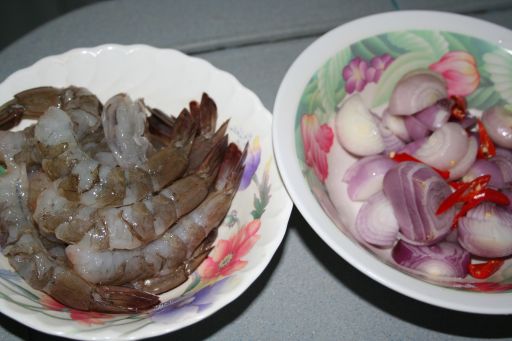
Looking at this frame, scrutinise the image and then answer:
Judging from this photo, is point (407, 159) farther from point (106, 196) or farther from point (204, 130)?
Result: point (106, 196)

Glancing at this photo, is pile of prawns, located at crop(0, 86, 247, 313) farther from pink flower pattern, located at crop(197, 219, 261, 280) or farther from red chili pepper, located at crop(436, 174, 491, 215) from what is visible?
red chili pepper, located at crop(436, 174, 491, 215)

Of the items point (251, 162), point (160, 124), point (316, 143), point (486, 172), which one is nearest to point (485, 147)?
point (486, 172)

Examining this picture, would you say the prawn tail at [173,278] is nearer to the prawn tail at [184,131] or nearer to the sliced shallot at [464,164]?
the prawn tail at [184,131]

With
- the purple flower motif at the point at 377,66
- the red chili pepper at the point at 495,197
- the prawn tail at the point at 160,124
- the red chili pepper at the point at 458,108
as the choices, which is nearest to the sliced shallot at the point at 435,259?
the red chili pepper at the point at 495,197

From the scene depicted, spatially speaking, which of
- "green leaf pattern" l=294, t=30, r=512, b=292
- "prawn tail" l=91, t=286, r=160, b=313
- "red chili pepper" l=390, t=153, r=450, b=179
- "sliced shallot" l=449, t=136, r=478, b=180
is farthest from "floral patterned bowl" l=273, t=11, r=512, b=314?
"prawn tail" l=91, t=286, r=160, b=313

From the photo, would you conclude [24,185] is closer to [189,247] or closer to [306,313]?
[189,247]

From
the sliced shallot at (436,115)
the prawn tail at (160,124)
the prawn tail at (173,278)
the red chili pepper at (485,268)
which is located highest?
the prawn tail at (160,124)
